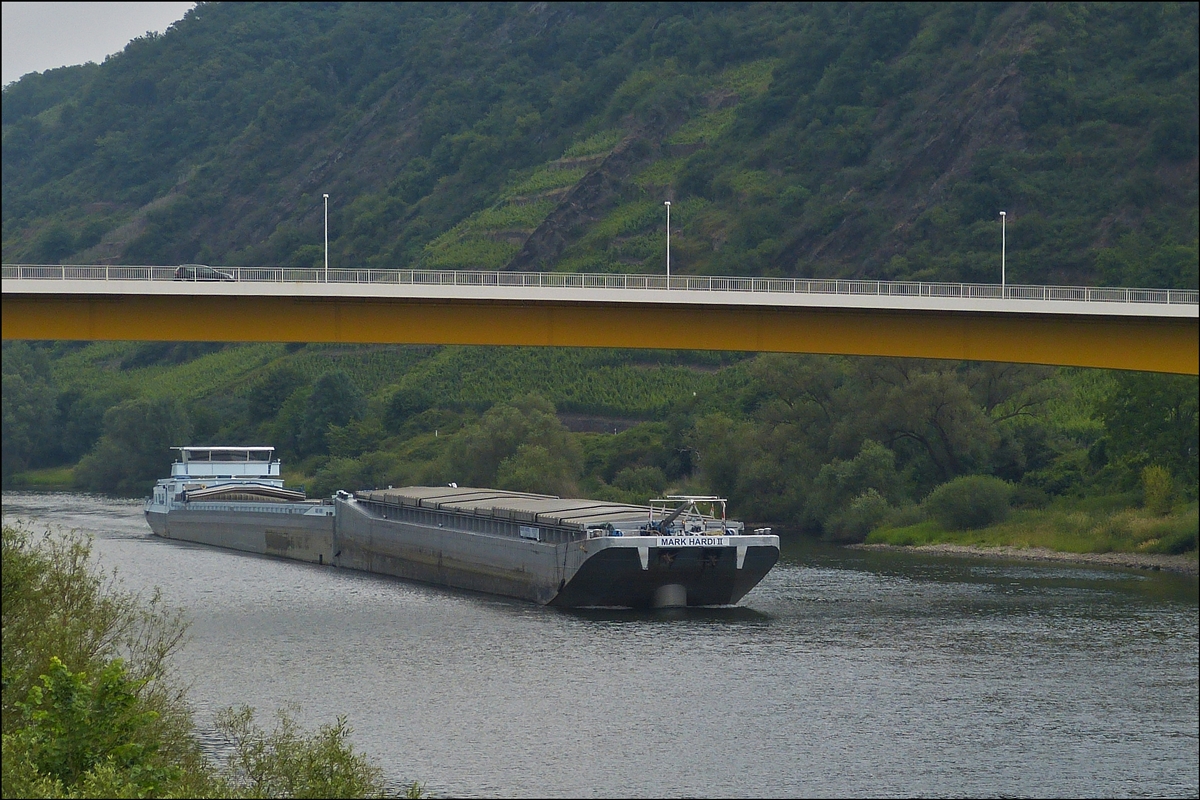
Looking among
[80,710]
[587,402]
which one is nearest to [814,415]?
[587,402]

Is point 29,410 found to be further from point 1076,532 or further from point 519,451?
point 1076,532

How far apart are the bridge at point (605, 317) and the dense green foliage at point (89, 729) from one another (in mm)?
9856

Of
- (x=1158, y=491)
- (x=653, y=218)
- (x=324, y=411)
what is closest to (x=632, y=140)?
(x=653, y=218)

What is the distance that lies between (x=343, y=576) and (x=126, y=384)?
1439 inches

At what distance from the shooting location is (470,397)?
94688 mm

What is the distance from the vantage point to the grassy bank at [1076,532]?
58.4 meters

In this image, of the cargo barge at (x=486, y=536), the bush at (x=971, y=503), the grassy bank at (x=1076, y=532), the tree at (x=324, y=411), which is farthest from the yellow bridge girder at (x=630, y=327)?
the tree at (x=324, y=411)

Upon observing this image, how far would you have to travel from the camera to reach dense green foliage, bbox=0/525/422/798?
56.3ft

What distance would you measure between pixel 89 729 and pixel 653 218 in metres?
93.0

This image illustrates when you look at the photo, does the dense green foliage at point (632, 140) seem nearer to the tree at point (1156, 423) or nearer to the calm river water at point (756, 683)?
the tree at point (1156, 423)

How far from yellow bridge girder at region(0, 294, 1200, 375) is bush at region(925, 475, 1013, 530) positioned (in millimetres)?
31125

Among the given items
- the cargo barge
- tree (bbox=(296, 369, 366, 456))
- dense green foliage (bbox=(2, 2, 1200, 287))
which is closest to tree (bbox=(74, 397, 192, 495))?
tree (bbox=(296, 369, 366, 456))

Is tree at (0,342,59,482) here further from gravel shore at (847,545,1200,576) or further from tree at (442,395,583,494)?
gravel shore at (847,545,1200,576)

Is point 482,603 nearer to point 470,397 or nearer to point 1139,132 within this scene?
point 470,397
